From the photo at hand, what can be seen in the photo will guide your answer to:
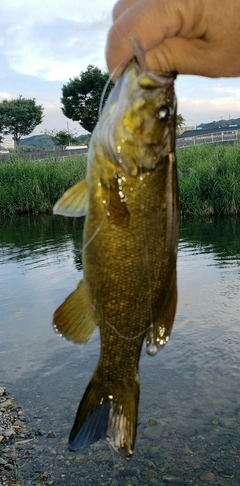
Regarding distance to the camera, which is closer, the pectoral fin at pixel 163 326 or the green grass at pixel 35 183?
the pectoral fin at pixel 163 326

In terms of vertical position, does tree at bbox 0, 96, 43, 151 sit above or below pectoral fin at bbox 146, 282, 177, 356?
above

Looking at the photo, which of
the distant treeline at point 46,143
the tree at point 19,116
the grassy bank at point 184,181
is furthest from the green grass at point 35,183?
the tree at point 19,116

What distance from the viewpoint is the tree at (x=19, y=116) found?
224 feet

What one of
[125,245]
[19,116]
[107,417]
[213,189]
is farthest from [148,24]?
[19,116]

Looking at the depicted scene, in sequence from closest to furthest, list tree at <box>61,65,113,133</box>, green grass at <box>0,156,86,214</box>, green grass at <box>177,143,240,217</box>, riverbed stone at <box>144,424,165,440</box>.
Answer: riverbed stone at <box>144,424,165,440</box>, green grass at <box>177,143,240,217</box>, green grass at <box>0,156,86,214</box>, tree at <box>61,65,113,133</box>

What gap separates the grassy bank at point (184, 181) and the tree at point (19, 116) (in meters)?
43.7

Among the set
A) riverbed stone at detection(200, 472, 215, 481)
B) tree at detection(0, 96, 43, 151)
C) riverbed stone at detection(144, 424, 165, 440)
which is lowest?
riverbed stone at detection(200, 472, 215, 481)

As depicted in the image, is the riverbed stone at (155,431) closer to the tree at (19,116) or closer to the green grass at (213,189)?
the green grass at (213,189)

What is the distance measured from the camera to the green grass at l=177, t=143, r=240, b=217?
66.8 feet

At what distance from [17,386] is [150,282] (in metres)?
5.16

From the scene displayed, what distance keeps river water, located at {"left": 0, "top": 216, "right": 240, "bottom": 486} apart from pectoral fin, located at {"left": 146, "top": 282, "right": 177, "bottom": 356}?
3.08m

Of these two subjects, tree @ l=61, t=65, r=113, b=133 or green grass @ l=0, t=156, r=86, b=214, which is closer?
green grass @ l=0, t=156, r=86, b=214

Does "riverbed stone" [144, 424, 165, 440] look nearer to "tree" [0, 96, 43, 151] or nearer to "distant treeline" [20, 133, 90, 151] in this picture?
"distant treeline" [20, 133, 90, 151]

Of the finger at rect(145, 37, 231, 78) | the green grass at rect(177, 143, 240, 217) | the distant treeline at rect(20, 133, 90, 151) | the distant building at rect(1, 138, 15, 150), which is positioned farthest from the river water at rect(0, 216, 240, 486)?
the distant building at rect(1, 138, 15, 150)
